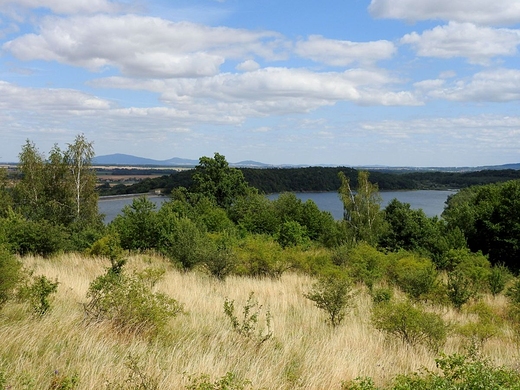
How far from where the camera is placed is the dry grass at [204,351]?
182 inches

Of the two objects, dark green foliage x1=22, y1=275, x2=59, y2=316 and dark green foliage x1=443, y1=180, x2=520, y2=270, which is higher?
dark green foliage x1=22, y1=275, x2=59, y2=316

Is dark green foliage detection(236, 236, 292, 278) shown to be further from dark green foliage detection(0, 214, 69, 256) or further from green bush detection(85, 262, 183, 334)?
green bush detection(85, 262, 183, 334)

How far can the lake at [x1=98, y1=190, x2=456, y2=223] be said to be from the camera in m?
52.8

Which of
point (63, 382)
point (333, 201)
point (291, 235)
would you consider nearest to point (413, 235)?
point (291, 235)

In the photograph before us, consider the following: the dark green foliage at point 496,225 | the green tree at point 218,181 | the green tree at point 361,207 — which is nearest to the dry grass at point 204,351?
the dark green foliage at point 496,225

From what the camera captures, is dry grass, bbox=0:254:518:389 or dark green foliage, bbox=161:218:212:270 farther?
dark green foliage, bbox=161:218:212:270

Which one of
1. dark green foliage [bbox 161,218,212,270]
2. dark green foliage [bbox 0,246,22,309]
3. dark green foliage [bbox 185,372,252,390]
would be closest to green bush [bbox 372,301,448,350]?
dark green foliage [bbox 185,372,252,390]

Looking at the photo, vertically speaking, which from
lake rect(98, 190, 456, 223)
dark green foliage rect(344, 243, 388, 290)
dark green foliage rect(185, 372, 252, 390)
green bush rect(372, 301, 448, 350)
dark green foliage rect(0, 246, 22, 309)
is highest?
dark green foliage rect(0, 246, 22, 309)

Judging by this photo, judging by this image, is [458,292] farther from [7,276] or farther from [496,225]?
[496,225]

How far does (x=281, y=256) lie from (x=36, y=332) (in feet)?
37.0

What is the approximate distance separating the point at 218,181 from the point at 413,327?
40603 millimetres

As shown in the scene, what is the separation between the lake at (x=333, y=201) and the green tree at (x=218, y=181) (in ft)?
14.9

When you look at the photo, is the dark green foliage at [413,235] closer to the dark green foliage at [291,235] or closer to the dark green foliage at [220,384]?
the dark green foliage at [291,235]

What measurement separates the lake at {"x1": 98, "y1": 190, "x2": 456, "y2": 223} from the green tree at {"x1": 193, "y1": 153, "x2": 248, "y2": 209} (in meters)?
4.53
